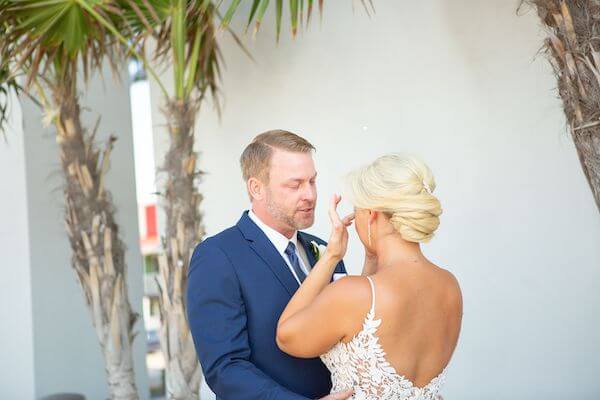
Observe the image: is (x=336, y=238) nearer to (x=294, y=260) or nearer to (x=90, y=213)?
(x=294, y=260)

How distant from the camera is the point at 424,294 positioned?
8.72 ft

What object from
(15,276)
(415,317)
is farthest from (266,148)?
(15,276)

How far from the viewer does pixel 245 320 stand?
112 inches

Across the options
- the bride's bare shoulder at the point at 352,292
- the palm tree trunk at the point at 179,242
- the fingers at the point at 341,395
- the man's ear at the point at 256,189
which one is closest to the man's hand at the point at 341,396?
the fingers at the point at 341,395

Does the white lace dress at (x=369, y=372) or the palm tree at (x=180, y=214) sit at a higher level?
the palm tree at (x=180, y=214)

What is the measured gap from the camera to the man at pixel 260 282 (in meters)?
2.77

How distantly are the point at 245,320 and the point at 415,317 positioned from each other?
1.94ft

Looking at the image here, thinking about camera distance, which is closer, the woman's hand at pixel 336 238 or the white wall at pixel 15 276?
the woman's hand at pixel 336 238

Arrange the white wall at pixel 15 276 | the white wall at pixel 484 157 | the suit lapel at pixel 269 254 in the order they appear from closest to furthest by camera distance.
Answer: the suit lapel at pixel 269 254 → the white wall at pixel 484 157 → the white wall at pixel 15 276

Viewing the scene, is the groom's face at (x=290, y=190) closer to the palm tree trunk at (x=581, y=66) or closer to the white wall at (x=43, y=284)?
the palm tree trunk at (x=581, y=66)

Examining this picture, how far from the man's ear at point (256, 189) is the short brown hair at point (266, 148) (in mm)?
20

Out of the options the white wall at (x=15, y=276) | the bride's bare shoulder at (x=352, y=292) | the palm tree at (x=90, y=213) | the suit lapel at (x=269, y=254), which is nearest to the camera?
the bride's bare shoulder at (x=352, y=292)

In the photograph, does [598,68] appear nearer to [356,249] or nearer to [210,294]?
[210,294]

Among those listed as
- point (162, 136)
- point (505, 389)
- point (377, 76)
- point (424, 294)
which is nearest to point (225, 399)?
point (424, 294)
